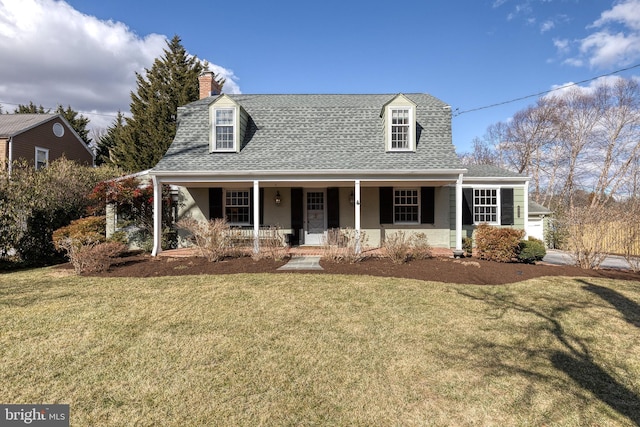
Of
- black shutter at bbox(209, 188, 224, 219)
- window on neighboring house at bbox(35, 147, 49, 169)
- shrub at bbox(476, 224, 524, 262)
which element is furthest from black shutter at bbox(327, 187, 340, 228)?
window on neighboring house at bbox(35, 147, 49, 169)

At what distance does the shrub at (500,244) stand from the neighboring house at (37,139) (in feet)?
76.2

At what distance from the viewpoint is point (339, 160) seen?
10.9 metres

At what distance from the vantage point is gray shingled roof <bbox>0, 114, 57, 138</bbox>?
61.7 ft

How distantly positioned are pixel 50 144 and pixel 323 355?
26.6 metres

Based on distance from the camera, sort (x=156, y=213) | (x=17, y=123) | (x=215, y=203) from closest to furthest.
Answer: (x=156, y=213) < (x=215, y=203) < (x=17, y=123)

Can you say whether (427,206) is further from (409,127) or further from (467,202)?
(409,127)

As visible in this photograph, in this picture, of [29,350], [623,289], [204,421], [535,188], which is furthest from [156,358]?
[535,188]

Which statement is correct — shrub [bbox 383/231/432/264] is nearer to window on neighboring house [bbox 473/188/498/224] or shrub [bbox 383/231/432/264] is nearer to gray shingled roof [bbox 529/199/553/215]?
window on neighboring house [bbox 473/188/498/224]

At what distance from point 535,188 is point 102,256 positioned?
31.0 meters

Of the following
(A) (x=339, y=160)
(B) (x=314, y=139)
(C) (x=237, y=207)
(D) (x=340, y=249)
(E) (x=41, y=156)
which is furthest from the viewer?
(E) (x=41, y=156)

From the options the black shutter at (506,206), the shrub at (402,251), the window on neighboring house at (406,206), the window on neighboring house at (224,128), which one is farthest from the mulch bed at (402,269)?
the window on neighboring house at (224,128)

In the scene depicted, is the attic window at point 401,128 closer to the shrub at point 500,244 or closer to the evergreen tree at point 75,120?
the shrub at point 500,244

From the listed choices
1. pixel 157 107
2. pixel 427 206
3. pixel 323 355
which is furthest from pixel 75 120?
pixel 323 355

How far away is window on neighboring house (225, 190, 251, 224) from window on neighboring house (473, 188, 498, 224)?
29.9 feet
